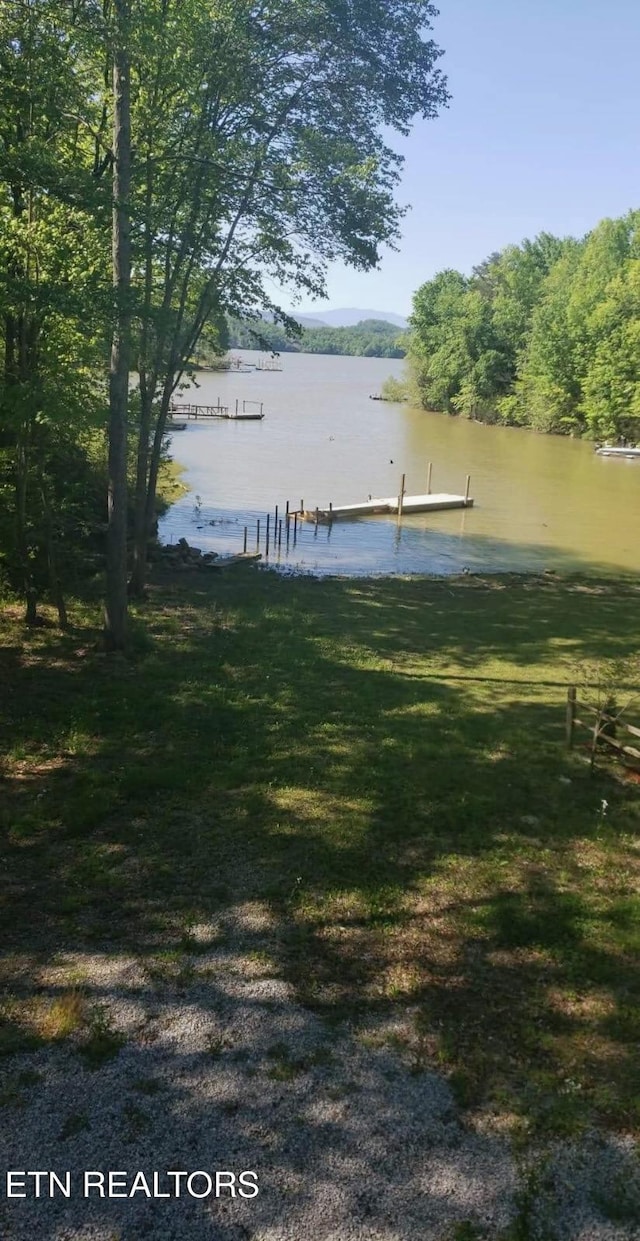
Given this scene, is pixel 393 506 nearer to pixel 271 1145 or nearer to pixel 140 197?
pixel 140 197

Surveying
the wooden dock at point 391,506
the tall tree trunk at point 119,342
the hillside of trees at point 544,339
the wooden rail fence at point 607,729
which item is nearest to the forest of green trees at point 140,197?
the tall tree trunk at point 119,342

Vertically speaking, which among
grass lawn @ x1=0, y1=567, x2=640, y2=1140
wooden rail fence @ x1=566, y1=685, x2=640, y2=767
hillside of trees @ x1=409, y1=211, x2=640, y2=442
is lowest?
grass lawn @ x1=0, y1=567, x2=640, y2=1140

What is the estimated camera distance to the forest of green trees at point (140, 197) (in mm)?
10445

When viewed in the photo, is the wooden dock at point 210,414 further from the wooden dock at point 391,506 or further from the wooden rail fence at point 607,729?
the wooden rail fence at point 607,729

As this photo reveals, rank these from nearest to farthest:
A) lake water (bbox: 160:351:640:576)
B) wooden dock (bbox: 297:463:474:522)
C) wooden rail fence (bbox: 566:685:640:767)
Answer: wooden rail fence (bbox: 566:685:640:767) → lake water (bbox: 160:351:640:576) → wooden dock (bbox: 297:463:474:522)

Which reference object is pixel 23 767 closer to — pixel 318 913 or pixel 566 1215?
pixel 318 913

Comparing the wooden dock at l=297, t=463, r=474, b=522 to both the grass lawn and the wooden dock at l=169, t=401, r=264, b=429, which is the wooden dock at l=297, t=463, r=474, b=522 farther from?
the wooden dock at l=169, t=401, r=264, b=429

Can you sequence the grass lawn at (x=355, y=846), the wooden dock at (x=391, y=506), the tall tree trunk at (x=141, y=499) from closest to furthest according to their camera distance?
the grass lawn at (x=355, y=846), the tall tree trunk at (x=141, y=499), the wooden dock at (x=391, y=506)

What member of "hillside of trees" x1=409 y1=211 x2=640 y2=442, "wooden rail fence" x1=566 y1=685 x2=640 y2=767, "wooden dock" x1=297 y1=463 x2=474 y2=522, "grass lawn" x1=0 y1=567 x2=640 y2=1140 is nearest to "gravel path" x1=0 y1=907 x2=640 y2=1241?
"grass lawn" x1=0 y1=567 x2=640 y2=1140

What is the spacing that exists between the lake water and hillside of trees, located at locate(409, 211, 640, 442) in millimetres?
4007

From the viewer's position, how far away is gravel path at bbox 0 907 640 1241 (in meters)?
3.70

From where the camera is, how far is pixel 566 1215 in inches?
148

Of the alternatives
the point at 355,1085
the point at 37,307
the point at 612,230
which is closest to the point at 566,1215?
the point at 355,1085

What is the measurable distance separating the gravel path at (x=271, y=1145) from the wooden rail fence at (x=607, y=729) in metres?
4.98
